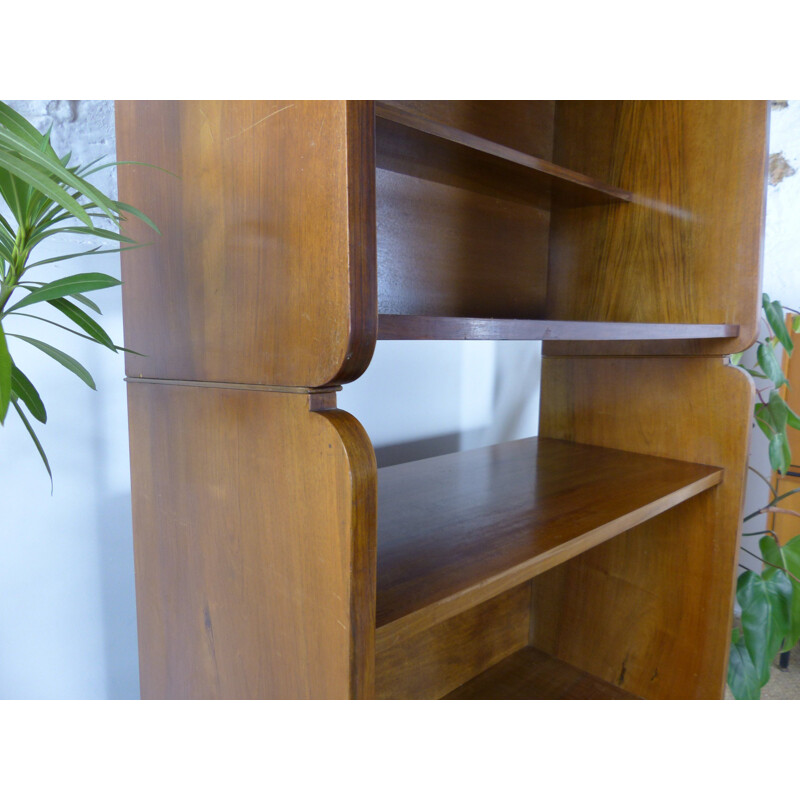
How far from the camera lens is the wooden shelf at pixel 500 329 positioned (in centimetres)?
54

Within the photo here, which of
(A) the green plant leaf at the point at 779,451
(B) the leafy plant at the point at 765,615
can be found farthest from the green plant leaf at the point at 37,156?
(A) the green plant leaf at the point at 779,451

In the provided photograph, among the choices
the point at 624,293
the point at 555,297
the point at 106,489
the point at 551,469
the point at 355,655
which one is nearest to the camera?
the point at 355,655

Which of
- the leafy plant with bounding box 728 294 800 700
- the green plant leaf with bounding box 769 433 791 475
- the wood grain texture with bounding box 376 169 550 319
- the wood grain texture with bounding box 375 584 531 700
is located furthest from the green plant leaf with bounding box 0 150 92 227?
the green plant leaf with bounding box 769 433 791 475

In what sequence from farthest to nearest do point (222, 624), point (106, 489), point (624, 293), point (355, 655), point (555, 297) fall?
point (555, 297) < point (624, 293) < point (106, 489) < point (222, 624) < point (355, 655)

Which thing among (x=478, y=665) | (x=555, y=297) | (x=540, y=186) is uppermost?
(x=540, y=186)

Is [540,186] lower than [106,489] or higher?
higher

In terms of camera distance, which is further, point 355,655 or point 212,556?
point 212,556

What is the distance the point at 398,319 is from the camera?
1.76ft

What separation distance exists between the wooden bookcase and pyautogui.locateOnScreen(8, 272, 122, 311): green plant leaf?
79 millimetres

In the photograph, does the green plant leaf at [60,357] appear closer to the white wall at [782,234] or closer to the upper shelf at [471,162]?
the upper shelf at [471,162]

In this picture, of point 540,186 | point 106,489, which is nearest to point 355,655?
point 106,489

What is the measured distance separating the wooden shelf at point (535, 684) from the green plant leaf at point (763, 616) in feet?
0.97

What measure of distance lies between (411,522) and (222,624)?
0.28 metres

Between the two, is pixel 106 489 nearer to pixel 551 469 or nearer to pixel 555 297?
pixel 551 469
